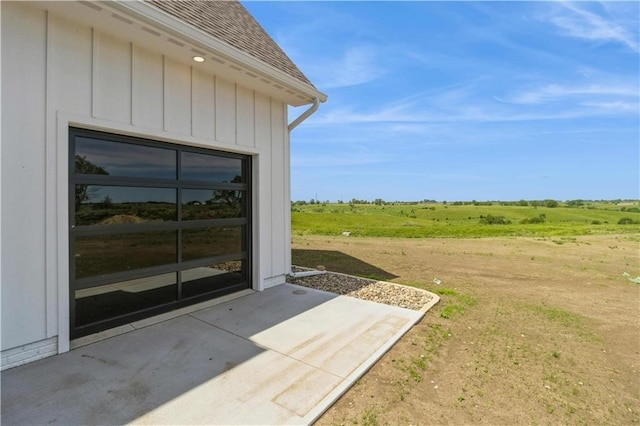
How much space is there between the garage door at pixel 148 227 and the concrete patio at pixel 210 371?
465 millimetres

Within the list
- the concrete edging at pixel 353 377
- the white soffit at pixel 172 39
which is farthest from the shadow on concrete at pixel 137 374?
the white soffit at pixel 172 39

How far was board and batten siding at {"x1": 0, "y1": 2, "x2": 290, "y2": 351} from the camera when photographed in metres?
2.70

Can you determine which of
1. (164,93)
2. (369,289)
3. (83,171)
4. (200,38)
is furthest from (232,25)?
(369,289)

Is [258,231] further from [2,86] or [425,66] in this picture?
[425,66]

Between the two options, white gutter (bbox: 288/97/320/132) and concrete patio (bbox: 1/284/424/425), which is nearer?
concrete patio (bbox: 1/284/424/425)

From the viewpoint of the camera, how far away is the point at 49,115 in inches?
115

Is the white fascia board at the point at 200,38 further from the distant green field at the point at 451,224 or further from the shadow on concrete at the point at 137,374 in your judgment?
the distant green field at the point at 451,224

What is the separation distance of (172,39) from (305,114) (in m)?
2.67

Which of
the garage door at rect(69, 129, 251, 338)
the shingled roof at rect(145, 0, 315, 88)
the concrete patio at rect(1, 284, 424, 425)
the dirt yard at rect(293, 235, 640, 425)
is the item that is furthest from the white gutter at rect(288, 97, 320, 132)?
the dirt yard at rect(293, 235, 640, 425)

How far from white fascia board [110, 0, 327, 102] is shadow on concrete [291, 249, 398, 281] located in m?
4.51

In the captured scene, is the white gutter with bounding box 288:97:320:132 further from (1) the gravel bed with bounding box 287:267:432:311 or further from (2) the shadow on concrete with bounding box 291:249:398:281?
(2) the shadow on concrete with bounding box 291:249:398:281

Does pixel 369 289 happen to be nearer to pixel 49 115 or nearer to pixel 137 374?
pixel 137 374

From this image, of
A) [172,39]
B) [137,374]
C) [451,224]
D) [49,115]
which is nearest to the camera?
[137,374]

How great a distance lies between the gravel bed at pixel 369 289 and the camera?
16.5 feet
